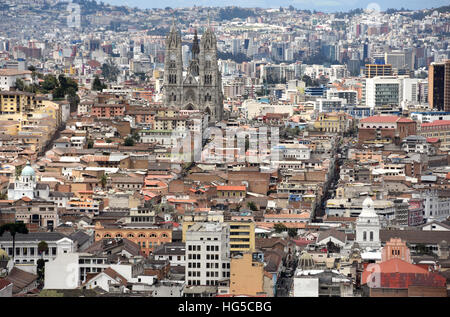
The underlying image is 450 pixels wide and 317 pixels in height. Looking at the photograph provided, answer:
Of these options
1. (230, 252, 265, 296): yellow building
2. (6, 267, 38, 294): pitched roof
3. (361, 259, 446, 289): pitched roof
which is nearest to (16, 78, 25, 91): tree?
(6, 267, 38, 294): pitched roof

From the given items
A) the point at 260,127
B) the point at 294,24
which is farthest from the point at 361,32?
the point at 260,127

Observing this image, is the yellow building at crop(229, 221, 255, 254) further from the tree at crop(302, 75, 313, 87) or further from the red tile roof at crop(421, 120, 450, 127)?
the tree at crop(302, 75, 313, 87)

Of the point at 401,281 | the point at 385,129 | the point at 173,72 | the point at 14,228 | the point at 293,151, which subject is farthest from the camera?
the point at 173,72

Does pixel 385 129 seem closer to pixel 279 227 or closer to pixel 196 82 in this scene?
pixel 196 82

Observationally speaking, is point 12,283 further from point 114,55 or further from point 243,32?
point 114,55

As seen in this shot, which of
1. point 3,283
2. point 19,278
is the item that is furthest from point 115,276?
point 3,283

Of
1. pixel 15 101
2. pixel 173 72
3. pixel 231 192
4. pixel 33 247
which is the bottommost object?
pixel 231 192
